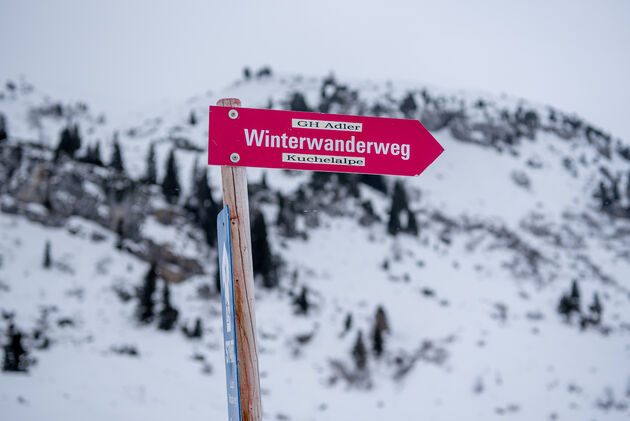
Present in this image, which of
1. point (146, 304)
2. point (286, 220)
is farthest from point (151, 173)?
point (146, 304)

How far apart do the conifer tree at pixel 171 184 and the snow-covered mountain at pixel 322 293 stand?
0.66m

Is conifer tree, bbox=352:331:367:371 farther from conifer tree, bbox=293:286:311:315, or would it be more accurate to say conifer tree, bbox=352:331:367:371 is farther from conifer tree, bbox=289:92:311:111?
conifer tree, bbox=289:92:311:111

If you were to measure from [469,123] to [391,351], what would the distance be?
194 ft

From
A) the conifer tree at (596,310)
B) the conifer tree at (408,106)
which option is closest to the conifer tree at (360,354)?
the conifer tree at (596,310)

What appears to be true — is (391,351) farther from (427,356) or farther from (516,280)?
(516,280)

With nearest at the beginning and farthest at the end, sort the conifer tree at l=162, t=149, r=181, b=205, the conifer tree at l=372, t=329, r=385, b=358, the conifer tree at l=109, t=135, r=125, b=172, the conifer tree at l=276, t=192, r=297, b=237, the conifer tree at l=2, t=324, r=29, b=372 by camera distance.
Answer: the conifer tree at l=2, t=324, r=29, b=372
the conifer tree at l=372, t=329, r=385, b=358
the conifer tree at l=162, t=149, r=181, b=205
the conifer tree at l=109, t=135, r=125, b=172
the conifer tree at l=276, t=192, r=297, b=237

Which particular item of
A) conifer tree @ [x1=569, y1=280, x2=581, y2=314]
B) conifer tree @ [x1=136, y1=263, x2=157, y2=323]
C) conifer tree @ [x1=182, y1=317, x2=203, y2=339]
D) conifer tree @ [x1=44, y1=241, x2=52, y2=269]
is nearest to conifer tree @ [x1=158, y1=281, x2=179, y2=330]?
conifer tree @ [x1=136, y1=263, x2=157, y2=323]

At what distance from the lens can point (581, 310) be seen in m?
35.1

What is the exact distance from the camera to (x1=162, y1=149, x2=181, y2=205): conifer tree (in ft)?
130

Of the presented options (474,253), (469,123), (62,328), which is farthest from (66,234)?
(469,123)

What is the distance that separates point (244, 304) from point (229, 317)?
105 mm

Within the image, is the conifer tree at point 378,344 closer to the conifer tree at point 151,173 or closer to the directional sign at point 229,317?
the conifer tree at point 151,173

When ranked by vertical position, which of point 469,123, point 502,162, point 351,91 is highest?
point 351,91

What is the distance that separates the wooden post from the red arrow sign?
0.24m
